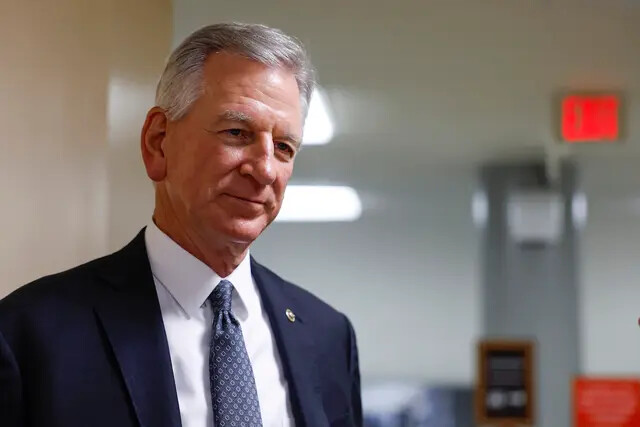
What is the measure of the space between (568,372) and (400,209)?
0.62m

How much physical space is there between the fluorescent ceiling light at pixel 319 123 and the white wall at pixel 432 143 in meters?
0.03

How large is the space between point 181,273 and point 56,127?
1.42 ft

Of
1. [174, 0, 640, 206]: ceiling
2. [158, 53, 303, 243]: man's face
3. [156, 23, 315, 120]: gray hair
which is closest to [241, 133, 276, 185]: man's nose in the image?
[158, 53, 303, 243]: man's face

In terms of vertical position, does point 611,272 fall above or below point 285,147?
below

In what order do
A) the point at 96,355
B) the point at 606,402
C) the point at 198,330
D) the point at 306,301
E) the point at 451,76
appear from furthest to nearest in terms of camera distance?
the point at 451,76, the point at 606,402, the point at 306,301, the point at 198,330, the point at 96,355

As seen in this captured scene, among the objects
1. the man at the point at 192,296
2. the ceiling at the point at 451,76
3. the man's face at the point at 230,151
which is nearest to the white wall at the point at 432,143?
the ceiling at the point at 451,76

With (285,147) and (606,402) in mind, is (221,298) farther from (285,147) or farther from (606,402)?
(606,402)

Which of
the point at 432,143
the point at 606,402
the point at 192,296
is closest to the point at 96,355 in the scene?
the point at 192,296

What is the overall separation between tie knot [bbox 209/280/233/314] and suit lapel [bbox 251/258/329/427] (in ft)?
0.35

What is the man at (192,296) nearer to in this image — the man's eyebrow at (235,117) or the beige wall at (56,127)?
the man's eyebrow at (235,117)

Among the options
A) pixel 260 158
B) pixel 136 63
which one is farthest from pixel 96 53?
pixel 260 158

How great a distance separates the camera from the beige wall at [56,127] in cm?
134

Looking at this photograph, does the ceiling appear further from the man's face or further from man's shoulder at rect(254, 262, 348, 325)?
the man's face

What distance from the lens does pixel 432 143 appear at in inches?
94.5
